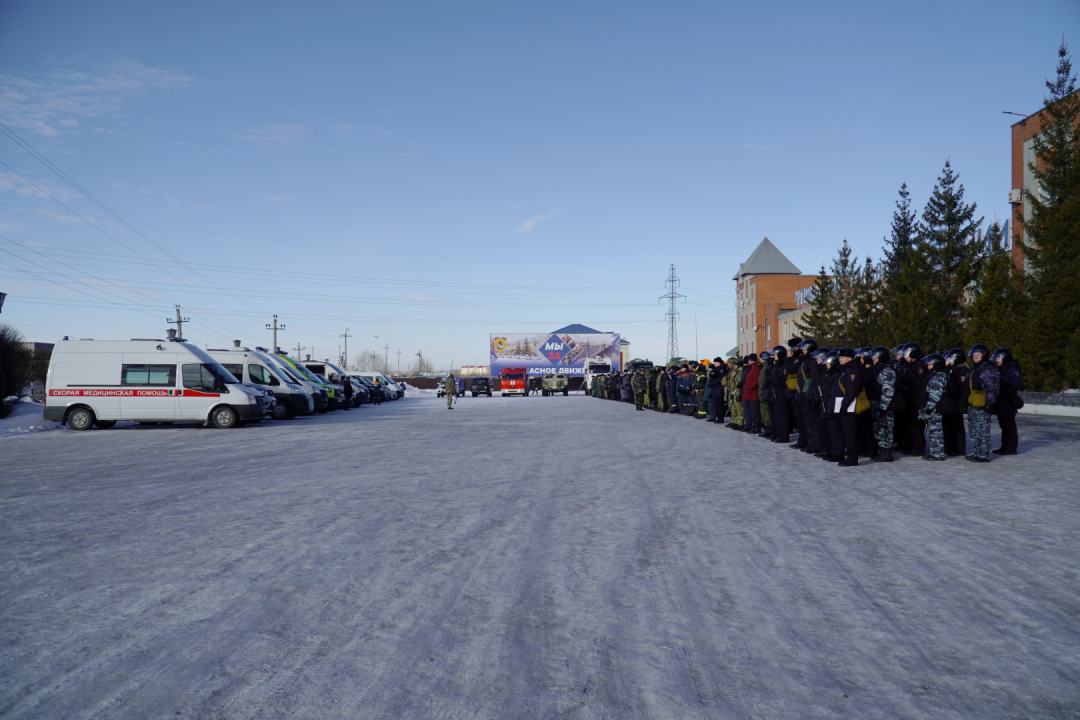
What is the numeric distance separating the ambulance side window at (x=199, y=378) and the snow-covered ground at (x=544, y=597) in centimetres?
991

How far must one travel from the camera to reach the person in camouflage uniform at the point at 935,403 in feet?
35.2

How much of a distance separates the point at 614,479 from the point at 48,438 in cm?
1404

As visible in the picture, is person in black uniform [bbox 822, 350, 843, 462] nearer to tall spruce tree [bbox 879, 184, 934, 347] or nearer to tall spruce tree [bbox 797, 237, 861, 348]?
tall spruce tree [bbox 879, 184, 934, 347]

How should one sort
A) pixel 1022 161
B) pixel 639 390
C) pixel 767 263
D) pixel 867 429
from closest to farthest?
1. pixel 867 429
2. pixel 639 390
3. pixel 1022 161
4. pixel 767 263

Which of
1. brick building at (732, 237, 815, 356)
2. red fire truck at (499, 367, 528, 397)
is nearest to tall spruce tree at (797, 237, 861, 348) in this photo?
brick building at (732, 237, 815, 356)

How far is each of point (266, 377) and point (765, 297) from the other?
226 feet

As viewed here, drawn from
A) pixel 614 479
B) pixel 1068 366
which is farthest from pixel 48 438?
pixel 1068 366

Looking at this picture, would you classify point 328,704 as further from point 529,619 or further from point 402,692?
point 529,619

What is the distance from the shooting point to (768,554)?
218 inches

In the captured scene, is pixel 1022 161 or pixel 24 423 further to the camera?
pixel 1022 161

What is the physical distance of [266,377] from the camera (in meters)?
23.8

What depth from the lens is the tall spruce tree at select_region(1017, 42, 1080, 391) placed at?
21484 millimetres

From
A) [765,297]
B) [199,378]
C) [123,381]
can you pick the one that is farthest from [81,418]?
[765,297]

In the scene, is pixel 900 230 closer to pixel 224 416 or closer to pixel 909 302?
pixel 909 302
